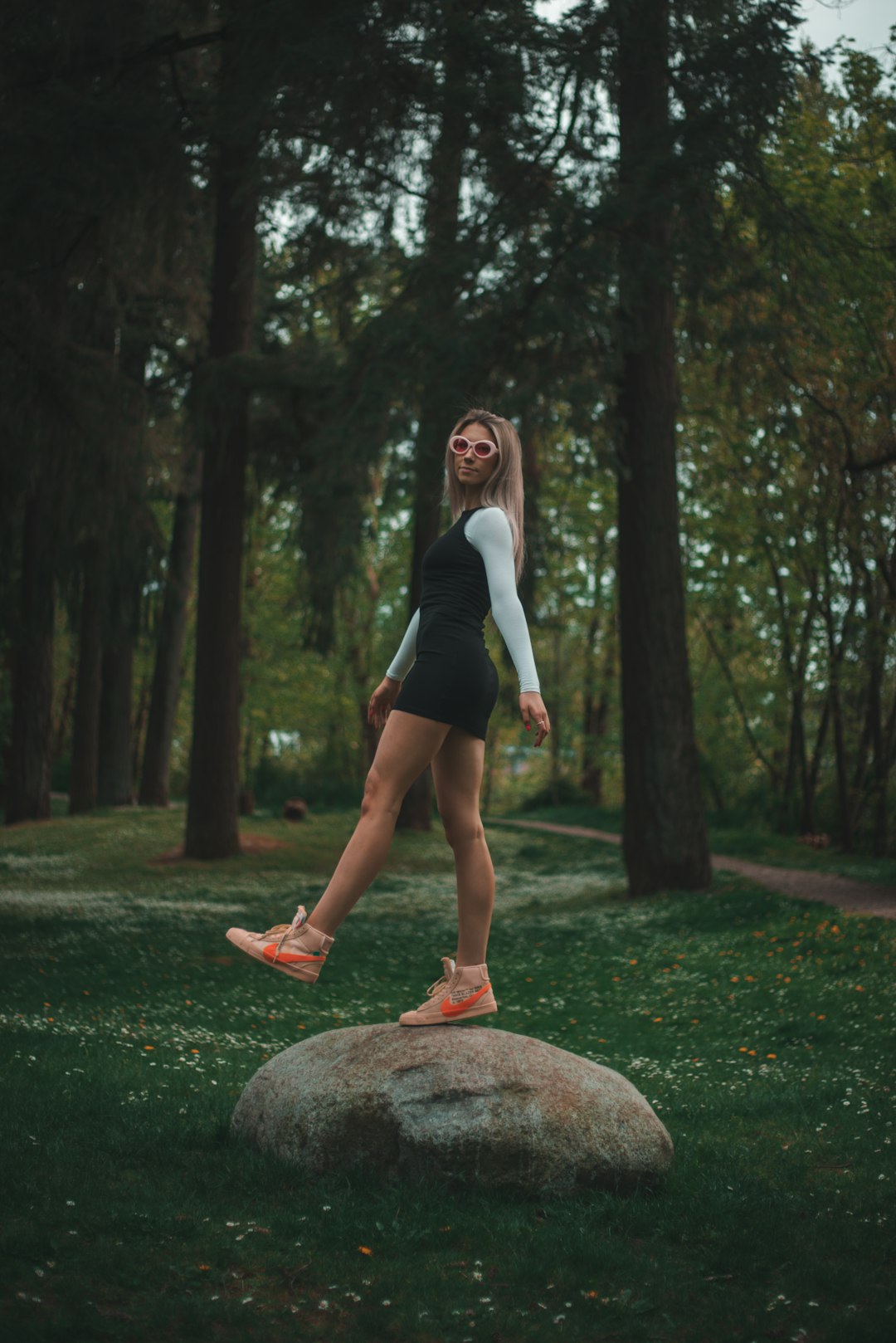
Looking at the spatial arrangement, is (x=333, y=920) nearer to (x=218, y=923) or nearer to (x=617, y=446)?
(x=218, y=923)

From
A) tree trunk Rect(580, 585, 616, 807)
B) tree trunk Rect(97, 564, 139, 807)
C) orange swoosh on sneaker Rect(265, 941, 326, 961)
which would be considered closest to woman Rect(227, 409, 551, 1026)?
orange swoosh on sneaker Rect(265, 941, 326, 961)

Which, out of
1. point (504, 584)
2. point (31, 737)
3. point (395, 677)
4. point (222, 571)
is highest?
Answer: point (222, 571)

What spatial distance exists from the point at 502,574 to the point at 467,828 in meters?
1.10

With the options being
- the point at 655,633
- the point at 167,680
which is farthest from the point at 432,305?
the point at 167,680

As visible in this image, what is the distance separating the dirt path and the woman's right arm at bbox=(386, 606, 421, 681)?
24.4 feet

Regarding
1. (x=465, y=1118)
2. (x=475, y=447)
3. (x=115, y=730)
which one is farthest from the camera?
(x=115, y=730)

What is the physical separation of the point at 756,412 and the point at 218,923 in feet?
34.7

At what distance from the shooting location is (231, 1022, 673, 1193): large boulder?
Result: 4828 millimetres

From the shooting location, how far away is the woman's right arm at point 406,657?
5410mm

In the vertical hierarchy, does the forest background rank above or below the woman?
above

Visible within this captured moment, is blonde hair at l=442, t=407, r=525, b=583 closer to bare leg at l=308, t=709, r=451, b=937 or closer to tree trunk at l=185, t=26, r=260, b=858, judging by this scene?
bare leg at l=308, t=709, r=451, b=937

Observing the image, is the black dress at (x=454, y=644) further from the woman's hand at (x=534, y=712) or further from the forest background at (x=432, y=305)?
the forest background at (x=432, y=305)

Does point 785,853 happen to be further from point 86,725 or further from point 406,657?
point 406,657

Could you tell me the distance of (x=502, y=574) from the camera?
512 cm
